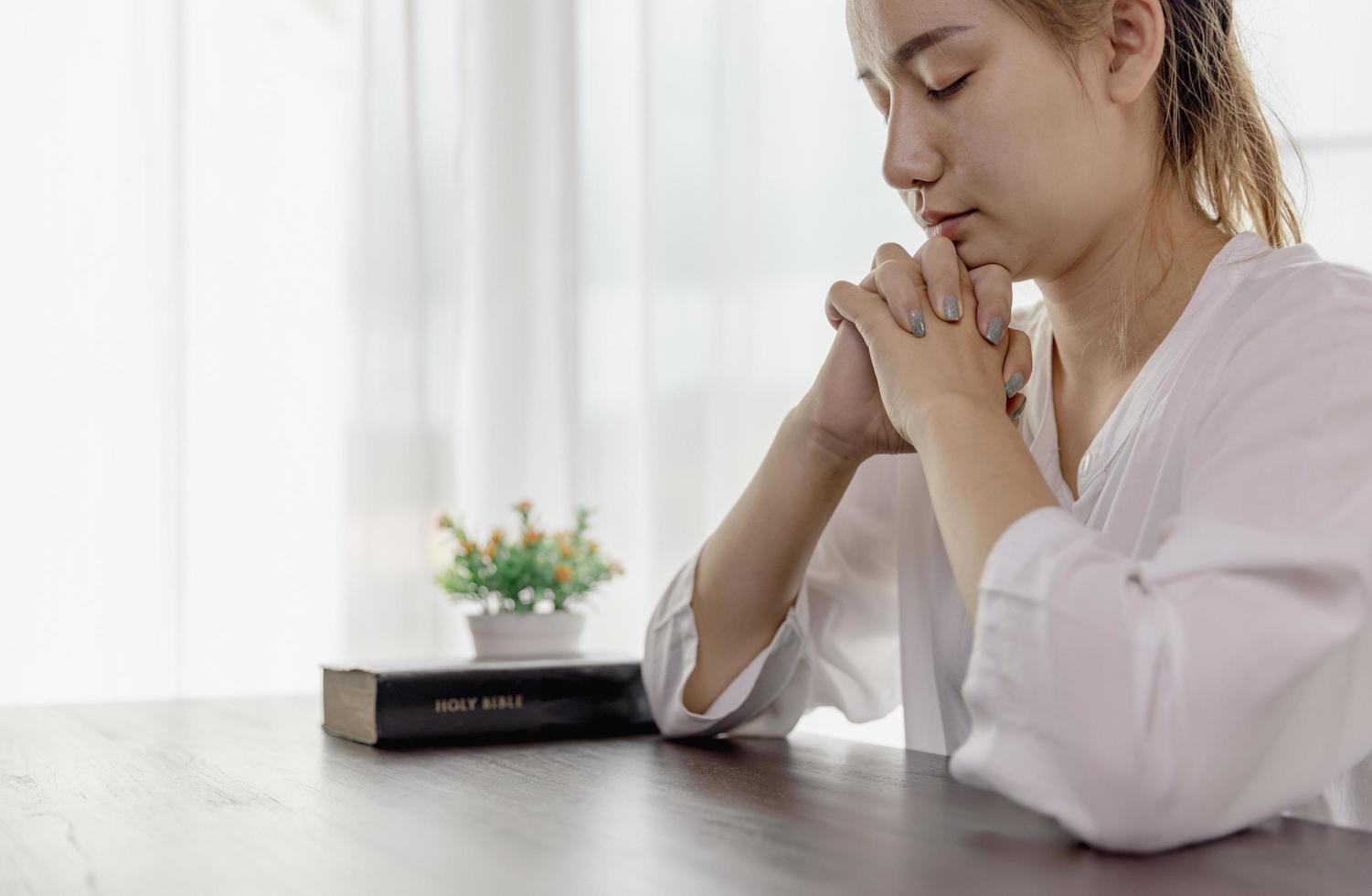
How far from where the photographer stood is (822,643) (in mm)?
1283

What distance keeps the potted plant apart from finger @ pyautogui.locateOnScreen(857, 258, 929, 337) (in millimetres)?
540

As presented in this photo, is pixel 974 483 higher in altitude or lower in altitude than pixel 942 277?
lower

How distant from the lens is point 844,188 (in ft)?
7.90

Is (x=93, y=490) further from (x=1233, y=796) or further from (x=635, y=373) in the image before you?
(x=1233, y=796)

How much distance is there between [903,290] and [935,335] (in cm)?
5

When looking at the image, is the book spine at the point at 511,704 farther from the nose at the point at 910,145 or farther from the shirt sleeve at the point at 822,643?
the nose at the point at 910,145

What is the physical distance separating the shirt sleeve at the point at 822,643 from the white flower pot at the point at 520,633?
0.17 meters

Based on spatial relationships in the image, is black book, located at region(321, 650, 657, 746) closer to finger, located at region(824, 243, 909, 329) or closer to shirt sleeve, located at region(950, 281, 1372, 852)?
finger, located at region(824, 243, 909, 329)

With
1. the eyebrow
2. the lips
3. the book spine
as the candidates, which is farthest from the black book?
the eyebrow

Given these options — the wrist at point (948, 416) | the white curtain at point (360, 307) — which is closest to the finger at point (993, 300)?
the wrist at point (948, 416)

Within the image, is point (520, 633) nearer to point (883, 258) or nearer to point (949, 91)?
point (883, 258)

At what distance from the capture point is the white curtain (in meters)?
2.53

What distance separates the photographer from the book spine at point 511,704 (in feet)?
3.65

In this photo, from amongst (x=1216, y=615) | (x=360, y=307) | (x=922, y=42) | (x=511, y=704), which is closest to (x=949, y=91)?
(x=922, y=42)
